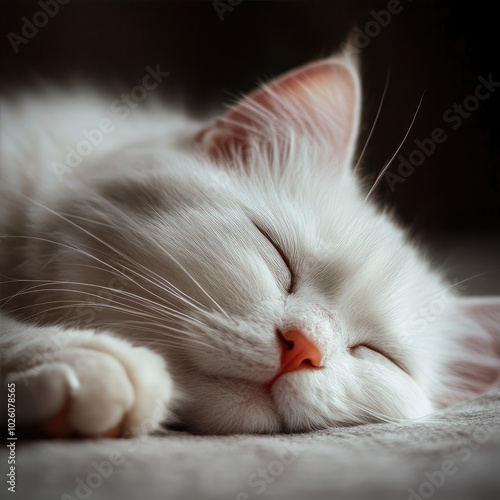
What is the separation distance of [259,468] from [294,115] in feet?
2.35

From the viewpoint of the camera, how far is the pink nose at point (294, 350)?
76cm

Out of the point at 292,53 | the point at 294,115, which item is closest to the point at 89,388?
the point at 294,115

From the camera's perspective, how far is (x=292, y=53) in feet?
4.87

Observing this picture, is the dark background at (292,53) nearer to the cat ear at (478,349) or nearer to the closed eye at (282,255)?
the cat ear at (478,349)

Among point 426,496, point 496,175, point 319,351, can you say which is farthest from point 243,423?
point 496,175

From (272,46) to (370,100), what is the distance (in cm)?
33

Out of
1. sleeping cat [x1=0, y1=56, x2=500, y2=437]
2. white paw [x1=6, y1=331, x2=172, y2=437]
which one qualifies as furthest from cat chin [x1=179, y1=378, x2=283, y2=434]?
white paw [x1=6, y1=331, x2=172, y2=437]

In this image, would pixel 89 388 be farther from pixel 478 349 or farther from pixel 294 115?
pixel 478 349

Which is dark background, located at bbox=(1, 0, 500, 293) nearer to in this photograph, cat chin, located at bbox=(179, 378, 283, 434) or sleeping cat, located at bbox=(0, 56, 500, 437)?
sleeping cat, located at bbox=(0, 56, 500, 437)

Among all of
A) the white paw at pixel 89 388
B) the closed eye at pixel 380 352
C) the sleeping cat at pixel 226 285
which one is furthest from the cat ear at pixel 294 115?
the white paw at pixel 89 388

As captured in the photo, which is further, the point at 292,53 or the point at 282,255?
the point at 292,53

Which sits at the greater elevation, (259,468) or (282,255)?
(282,255)

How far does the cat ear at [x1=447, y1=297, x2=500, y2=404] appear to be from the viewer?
115cm

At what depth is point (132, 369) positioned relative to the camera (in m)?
0.62
